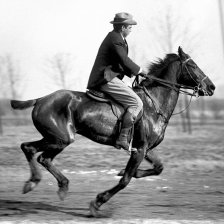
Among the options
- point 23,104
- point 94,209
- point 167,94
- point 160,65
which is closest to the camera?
point 94,209

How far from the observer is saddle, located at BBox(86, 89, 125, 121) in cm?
777

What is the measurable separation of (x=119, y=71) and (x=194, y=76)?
1347 mm

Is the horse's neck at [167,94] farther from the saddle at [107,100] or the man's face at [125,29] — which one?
the man's face at [125,29]

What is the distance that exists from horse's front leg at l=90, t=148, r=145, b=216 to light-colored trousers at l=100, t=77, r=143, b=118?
2.06 ft

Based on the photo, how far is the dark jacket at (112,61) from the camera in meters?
7.67

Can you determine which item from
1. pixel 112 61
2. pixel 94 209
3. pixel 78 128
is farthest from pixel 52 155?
pixel 112 61

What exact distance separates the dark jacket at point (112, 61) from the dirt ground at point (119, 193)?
216 cm

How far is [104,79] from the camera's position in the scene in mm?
7773

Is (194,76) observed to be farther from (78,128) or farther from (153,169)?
(78,128)

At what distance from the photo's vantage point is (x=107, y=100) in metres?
7.82

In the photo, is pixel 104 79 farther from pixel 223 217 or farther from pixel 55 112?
pixel 223 217

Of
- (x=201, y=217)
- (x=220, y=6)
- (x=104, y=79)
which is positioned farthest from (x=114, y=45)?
(x=220, y=6)

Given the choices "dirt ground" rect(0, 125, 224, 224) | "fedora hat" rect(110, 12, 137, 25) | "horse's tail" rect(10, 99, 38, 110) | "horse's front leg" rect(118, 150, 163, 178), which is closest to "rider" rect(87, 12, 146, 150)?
"fedora hat" rect(110, 12, 137, 25)

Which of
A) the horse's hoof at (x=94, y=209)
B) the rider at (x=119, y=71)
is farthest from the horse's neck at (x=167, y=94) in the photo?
the horse's hoof at (x=94, y=209)
